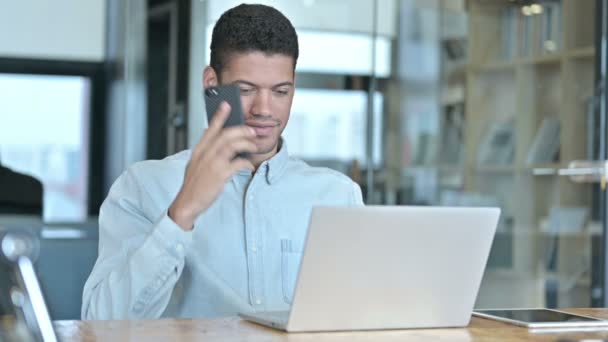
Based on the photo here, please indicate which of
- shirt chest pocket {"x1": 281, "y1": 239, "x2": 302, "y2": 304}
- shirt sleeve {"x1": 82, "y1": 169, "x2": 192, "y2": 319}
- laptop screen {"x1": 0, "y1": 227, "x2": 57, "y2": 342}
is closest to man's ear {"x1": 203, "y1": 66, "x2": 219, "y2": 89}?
shirt sleeve {"x1": 82, "y1": 169, "x2": 192, "y2": 319}

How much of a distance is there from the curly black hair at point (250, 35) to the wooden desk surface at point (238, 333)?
2.06 ft

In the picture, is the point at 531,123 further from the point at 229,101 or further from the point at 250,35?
the point at 229,101

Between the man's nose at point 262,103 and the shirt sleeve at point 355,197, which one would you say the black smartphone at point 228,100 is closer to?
the man's nose at point 262,103

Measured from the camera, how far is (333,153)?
4.08 metres

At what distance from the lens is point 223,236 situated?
2244mm

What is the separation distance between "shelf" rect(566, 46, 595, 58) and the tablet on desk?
7.74ft

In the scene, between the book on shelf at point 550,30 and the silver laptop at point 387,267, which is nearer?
the silver laptop at point 387,267

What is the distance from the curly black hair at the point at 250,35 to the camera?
7.31 ft

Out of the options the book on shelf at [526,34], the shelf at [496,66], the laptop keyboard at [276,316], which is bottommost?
the laptop keyboard at [276,316]

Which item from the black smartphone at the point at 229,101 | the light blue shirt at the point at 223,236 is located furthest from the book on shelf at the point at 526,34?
the black smartphone at the point at 229,101

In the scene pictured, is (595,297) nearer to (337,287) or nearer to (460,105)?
(460,105)

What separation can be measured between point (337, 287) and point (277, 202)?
0.66m

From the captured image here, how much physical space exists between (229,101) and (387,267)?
0.43 m

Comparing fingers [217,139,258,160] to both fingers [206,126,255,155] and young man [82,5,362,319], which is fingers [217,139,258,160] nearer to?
fingers [206,126,255,155]
